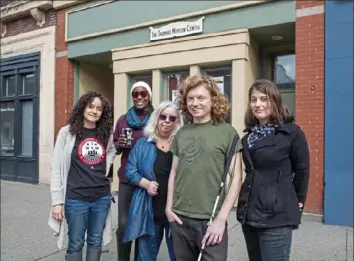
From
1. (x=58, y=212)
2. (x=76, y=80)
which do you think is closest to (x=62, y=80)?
(x=76, y=80)

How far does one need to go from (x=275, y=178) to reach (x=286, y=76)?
5.63m

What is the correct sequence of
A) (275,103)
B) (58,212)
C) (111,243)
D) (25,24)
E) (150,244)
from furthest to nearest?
(25,24)
(111,243)
(58,212)
(150,244)
(275,103)

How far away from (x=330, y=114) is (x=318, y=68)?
2.58 ft

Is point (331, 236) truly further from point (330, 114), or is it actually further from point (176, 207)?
point (176, 207)

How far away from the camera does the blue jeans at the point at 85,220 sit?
10.5 ft

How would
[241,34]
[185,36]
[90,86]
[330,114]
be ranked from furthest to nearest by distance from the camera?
[90,86], [185,36], [241,34], [330,114]

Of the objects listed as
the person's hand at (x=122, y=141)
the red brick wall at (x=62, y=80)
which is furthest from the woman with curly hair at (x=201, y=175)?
the red brick wall at (x=62, y=80)

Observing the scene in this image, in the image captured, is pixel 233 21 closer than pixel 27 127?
Yes

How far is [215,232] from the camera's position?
2330 millimetres

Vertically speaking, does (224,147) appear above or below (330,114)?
below

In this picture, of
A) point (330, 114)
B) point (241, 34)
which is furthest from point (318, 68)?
point (241, 34)

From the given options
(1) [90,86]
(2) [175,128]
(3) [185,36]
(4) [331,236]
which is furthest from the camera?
(1) [90,86]

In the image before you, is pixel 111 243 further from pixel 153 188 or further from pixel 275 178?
pixel 275 178

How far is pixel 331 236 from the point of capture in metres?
5.36
